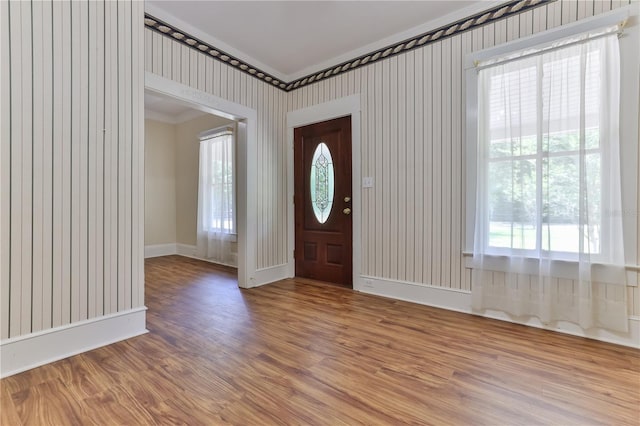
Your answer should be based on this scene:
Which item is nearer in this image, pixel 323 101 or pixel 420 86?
pixel 420 86

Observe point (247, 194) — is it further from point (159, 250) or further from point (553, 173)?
point (159, 250)

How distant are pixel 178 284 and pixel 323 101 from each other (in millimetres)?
3004

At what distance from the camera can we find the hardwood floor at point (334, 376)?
132cm

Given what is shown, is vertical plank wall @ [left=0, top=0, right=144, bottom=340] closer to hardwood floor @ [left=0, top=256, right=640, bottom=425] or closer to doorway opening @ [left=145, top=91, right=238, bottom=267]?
hardwood floor @ [left=0, top=256, right=640, bottom=425]

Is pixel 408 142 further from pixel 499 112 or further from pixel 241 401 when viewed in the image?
pixel 241 401

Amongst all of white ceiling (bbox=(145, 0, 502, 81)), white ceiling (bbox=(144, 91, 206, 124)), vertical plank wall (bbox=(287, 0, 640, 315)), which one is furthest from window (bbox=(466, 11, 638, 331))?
white ceiling (bbox=(144, 91, 206, 124))

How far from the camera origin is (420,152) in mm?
2910

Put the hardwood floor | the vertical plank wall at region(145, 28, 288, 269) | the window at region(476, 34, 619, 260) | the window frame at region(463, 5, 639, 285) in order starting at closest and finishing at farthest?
the hardwood floor → the window frame at region(463, 5, 639, 285) → the window at region(476, 34, 619, 260) → the vertical plank wall at region(145, 28, 288, 269)

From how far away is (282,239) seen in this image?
3961 mm

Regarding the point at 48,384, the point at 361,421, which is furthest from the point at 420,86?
the point at 48,384

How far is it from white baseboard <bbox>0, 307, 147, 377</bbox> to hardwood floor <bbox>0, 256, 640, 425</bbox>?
0.25 feet

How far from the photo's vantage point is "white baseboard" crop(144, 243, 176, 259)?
17.7 feet

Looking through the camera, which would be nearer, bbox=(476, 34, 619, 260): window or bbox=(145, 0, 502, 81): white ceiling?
bbox=(476, 34, 619, 260): window

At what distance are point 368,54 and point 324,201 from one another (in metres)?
1.80
